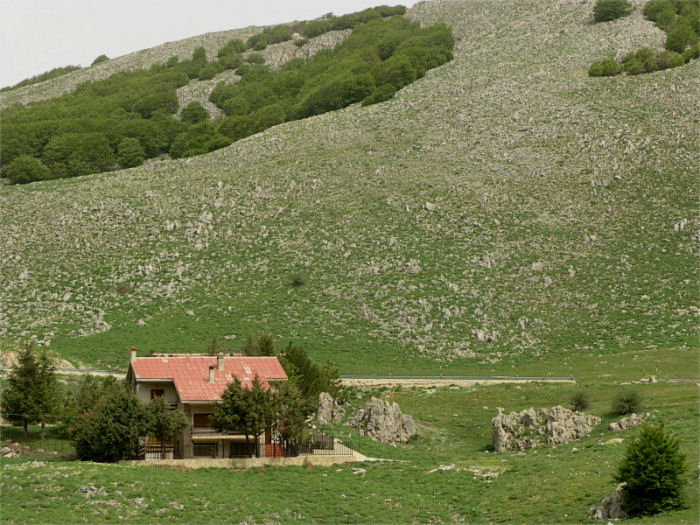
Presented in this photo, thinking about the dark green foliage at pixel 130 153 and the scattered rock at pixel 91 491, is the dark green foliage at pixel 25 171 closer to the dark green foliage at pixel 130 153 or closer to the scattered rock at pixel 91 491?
the dark green foliage at pixel 130 153

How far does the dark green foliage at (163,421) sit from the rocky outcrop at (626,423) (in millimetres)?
21447

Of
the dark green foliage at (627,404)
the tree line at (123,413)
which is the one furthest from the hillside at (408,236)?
the tree line at (123,413)

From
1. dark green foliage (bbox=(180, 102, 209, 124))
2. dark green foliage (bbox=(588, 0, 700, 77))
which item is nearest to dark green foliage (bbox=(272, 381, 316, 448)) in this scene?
dark green foliage (bbox=(588, 0, 700, 77))

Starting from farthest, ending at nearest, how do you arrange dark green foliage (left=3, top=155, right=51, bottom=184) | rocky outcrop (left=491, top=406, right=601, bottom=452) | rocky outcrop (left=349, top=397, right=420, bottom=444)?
dark green foliage (left=3, top=155, right=51, bottom=184)
rocky outcrop (left=349, top=397, right=420, bottom=444)
rocky outcrop (left=491, top=406, right=601, bottom=452)

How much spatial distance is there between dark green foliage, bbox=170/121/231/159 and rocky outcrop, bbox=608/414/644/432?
99.0m

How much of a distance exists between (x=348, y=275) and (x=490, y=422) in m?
35.2

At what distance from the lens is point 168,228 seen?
106812 mm

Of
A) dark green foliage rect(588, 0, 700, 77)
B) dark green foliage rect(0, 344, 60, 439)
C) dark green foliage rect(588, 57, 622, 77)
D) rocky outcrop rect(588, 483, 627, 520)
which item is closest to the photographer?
rocky outcrop rect(588, 483, 627, 520)

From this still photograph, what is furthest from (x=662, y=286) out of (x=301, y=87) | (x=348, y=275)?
(x=301, y=87)

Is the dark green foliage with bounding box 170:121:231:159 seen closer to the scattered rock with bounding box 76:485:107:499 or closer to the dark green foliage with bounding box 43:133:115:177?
the dark green foliage with bounding box 43:133:115:177

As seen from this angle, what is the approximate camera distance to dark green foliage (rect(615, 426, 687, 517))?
37312 millimetres

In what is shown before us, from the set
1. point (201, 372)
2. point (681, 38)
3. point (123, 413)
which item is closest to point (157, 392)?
point (201, 372)

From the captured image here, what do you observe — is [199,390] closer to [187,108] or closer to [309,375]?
→ [309,375]

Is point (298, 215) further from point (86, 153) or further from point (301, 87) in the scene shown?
point (301, 87)
